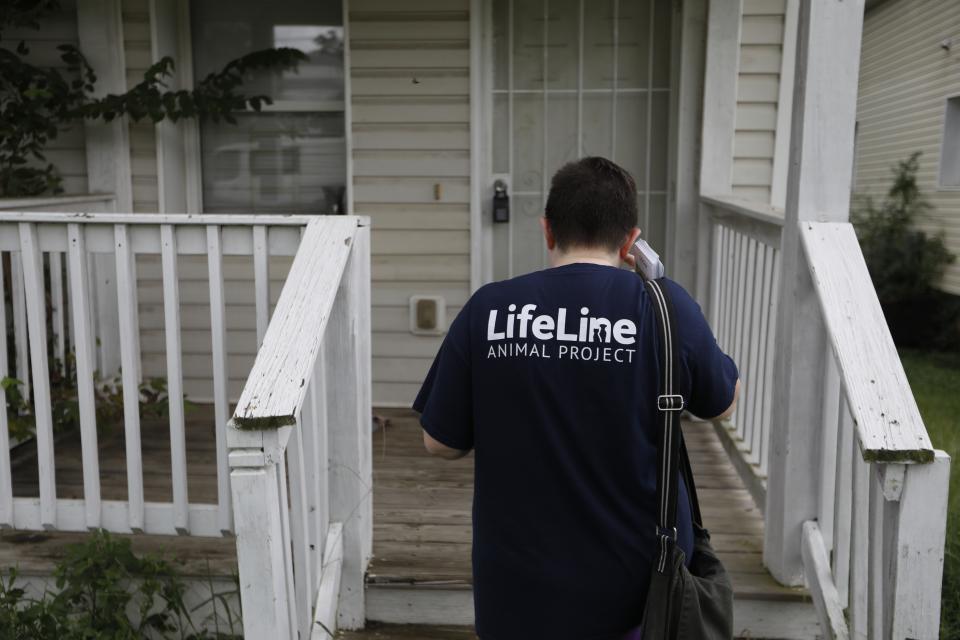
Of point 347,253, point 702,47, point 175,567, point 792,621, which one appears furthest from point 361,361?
point 702,47

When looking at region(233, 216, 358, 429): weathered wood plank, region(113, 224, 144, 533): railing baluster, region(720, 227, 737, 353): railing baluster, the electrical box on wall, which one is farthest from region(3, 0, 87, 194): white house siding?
region(720, 227, 737, 353): railing baluster

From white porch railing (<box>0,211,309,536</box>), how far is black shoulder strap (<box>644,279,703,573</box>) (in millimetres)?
1320

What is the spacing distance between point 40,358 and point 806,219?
233 centimetres

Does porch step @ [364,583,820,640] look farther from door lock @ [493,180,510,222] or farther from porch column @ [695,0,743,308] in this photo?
door lock @ [493,180,510,222]

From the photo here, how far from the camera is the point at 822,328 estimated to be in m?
2.78

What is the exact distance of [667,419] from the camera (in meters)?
1.66

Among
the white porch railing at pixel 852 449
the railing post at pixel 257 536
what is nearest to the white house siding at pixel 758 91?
the white porch railing at pixel 852 449

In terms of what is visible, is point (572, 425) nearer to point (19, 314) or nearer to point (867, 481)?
point (867, 481)

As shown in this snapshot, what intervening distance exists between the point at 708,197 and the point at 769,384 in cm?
114

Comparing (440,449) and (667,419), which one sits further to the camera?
(440,449)

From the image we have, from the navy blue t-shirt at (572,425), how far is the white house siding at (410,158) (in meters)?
3.07

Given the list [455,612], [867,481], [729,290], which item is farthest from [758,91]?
[455,612]

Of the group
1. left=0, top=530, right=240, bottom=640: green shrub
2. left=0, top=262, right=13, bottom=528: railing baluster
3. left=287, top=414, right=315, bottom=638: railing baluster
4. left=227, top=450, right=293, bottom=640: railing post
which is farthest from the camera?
left=0, top=262, right=13, bottom=528: railing baluster

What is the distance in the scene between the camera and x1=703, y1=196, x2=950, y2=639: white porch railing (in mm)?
1945
